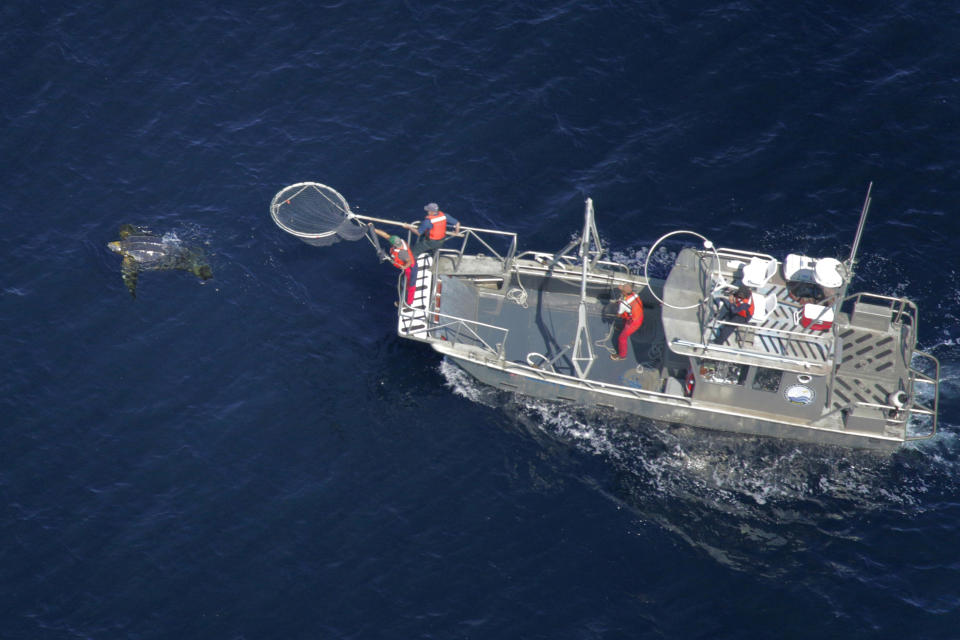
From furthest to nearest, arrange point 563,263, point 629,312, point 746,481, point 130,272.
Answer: point 130,272
point 563,263
point 629,312
point 746,481

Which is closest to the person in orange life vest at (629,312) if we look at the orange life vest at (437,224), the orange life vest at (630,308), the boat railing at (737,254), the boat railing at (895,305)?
the orange life vest at (630,308)

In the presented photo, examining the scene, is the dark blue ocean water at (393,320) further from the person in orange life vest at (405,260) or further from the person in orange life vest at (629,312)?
the person in orange life vest at (629,312)

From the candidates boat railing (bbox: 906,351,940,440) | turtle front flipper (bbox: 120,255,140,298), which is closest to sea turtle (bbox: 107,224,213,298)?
turtle front flipper (bbox: 120,255,140,298)

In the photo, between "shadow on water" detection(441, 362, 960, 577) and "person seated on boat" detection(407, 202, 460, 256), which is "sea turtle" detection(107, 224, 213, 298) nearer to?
"person seated on boat" detection(407, 202, 460, 256)

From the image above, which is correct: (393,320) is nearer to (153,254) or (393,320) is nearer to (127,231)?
(153,254)

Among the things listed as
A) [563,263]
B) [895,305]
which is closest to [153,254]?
[563,263]
